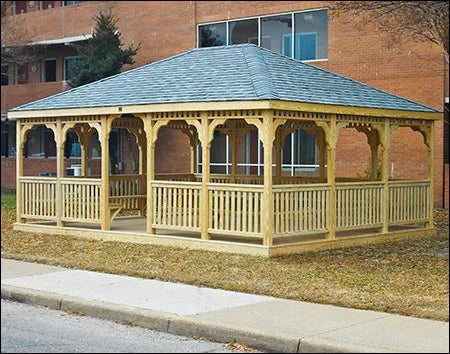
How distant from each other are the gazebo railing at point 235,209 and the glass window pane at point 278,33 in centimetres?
1387

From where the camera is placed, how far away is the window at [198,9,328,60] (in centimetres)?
2828

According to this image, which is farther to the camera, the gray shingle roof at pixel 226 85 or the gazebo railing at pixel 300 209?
the gray shingle roof at pixel 226 85

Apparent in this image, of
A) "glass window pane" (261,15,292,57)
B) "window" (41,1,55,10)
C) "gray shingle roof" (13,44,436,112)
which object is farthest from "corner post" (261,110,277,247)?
"window" (41,1,55,10)

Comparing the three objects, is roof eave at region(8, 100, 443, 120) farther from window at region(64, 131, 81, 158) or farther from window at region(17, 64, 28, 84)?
window at region(17, 64, 28, 84)

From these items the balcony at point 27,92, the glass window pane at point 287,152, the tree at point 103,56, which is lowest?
the glass window pane at point 287,152

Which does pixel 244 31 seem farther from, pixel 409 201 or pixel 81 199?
pixel 81 199

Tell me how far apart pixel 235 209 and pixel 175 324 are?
239 inches

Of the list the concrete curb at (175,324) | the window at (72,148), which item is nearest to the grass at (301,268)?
the concrete curb at (175,324)

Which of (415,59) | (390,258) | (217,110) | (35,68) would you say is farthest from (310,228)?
(35,68)

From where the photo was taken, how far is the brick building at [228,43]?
25.8 meters

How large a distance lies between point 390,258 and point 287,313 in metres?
5.42

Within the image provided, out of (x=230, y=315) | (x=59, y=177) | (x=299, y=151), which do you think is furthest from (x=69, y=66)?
(x=230, y=315)

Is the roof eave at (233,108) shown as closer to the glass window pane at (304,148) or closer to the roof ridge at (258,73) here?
the roof ridge at (258,73)

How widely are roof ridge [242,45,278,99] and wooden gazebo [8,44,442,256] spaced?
25mm
